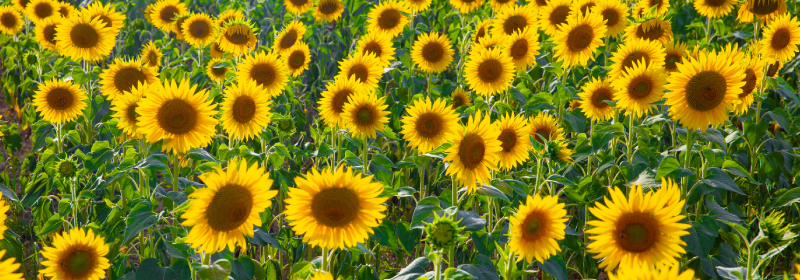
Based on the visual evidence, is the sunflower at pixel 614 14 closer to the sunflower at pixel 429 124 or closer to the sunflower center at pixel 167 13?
the sunflower at pixel 429 124

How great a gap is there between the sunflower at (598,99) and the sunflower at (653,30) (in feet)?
2.27

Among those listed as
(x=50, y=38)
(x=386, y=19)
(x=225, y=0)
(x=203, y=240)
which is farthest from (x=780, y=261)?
(x=225, y=0)

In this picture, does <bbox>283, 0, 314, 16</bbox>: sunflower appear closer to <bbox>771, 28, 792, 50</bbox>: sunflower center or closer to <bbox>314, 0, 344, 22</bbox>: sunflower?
<bbox>314, 0, 344, 22</bbox>: sunflower

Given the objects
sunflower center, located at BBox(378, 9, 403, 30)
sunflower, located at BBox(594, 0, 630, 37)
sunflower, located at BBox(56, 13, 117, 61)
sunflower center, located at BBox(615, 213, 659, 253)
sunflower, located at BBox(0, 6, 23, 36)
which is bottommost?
sunflower center, located at BBox(615, 213, 659, 253)

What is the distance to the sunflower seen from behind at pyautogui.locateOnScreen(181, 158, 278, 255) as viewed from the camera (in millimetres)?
1842

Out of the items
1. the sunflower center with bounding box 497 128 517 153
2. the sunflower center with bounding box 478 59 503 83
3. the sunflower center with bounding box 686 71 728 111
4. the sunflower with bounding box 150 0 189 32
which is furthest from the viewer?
the sunflower with bounding box 150 0 189 32

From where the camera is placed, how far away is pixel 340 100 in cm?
314

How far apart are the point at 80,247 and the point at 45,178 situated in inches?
43.3

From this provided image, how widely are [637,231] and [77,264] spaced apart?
205cm

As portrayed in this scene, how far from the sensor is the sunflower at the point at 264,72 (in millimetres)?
3805

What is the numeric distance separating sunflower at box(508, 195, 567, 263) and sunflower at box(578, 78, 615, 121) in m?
1.64

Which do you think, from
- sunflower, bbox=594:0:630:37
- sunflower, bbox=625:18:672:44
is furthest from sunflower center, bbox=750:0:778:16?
sunflower, bbox=594:0:630:37

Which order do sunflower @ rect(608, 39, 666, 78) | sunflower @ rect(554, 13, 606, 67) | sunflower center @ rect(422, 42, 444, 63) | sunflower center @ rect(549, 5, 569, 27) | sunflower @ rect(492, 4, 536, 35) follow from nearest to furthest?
1. sunflower @ rect(608, 39, 666, 78)
2. sunflower @ rect(554, 13, 606, 67)
3. sunflower center @ rect(422, 42, 444, 63)
4. sunflower center @ rect(549, 5, 569, 27)
5. sunflower @ rect(492, 4, 536, 35)

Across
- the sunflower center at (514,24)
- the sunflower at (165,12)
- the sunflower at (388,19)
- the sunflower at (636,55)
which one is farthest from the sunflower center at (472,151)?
the sunflower at (165,12)
